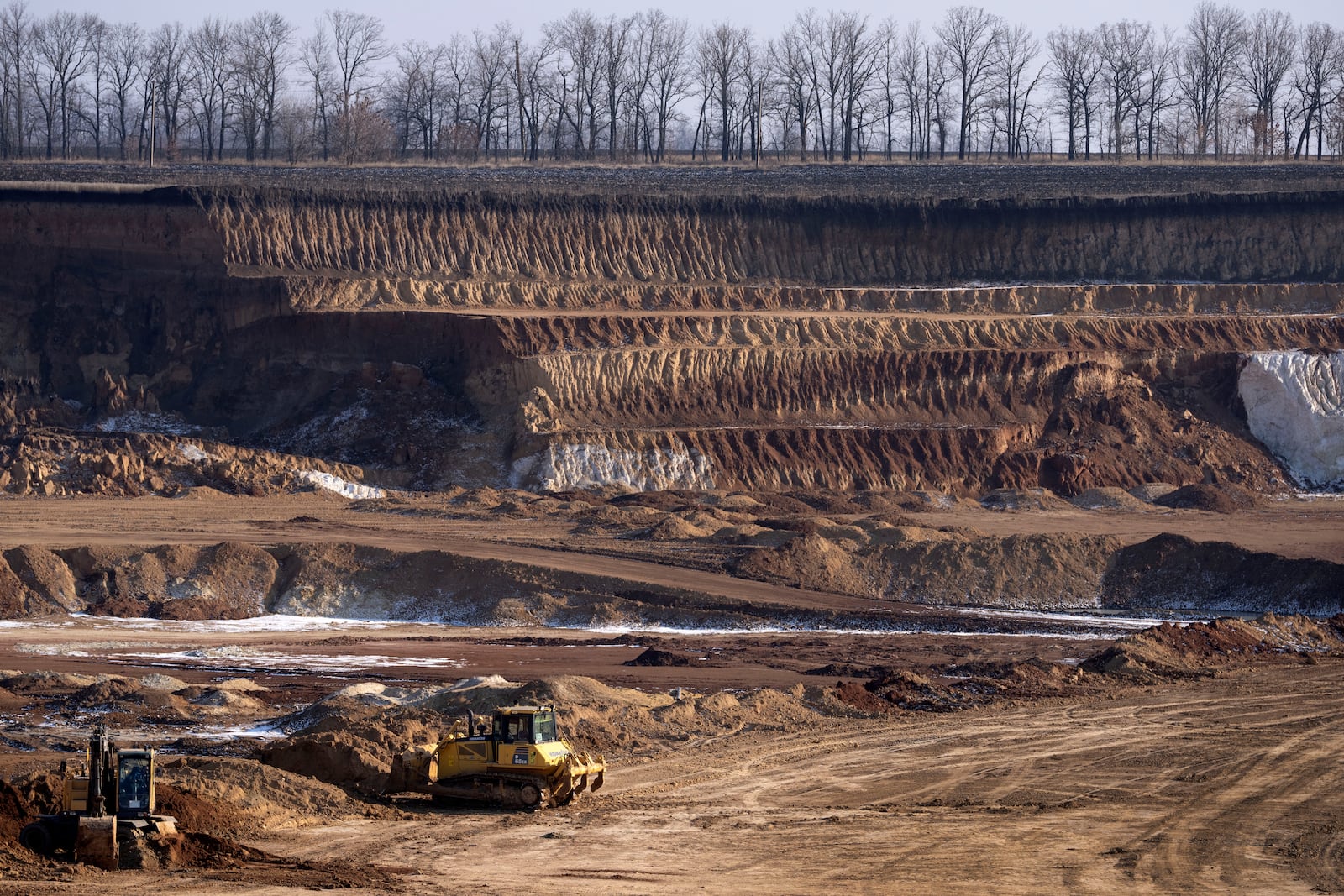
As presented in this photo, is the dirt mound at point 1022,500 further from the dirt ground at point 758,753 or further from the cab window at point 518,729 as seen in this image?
the cab window at point 518,729

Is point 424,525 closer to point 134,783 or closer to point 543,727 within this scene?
point 543,727

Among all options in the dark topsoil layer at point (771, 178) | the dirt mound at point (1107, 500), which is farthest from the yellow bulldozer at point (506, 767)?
the dark topsoil layer at point (771, 178)

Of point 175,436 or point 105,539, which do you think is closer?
point 105,539

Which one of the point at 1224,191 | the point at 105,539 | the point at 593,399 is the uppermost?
the point at 1224,191

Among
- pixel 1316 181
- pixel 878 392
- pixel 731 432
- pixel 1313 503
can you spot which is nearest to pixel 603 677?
pixel 731 432

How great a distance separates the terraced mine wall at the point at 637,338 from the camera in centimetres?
4388

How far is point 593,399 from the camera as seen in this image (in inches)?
1761

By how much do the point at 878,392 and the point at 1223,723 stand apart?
24.6 metres

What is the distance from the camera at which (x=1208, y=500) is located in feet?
139

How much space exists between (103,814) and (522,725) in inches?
197

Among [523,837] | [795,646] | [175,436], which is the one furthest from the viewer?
[175,436]

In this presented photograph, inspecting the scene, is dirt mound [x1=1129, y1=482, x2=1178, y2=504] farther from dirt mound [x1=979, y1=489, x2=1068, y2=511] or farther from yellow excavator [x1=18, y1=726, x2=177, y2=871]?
yellow excavator [x1=18, y1=726, x2=177, y2=871]

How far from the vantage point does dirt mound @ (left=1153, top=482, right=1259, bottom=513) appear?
42.1 metres

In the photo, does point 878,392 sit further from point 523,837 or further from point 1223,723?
point 523,837
